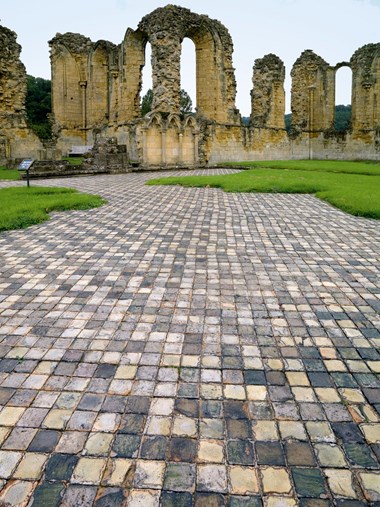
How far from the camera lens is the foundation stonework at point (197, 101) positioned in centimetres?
2223

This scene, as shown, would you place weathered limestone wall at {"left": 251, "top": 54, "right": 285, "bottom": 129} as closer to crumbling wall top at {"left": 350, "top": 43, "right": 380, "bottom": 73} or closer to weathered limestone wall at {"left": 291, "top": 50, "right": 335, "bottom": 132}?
weathered limestone wall at {"left": 291, "top": 50, "right": 335, "bottom": 132}

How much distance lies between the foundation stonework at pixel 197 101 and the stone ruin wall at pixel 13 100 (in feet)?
0.19

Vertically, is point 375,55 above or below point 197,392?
above

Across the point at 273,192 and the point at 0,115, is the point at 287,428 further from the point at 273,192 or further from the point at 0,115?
the point at 0,115

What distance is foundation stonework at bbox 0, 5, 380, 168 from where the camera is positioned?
72.9ft

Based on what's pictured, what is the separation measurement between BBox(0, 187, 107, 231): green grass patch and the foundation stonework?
365 inches

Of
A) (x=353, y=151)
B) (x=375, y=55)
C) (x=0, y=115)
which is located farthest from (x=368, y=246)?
(x=375, y=55)

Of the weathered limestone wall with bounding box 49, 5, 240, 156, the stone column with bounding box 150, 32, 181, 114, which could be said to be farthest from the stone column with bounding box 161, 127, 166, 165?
the stone column with bounding box 150, 32, 181, 114

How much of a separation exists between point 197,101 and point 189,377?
25100 mm

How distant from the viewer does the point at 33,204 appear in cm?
911

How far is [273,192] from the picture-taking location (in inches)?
464

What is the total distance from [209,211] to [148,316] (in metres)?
5.41

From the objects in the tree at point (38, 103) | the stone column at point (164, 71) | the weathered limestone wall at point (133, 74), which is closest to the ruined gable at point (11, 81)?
the weathered limestone wall at point (133, 74)

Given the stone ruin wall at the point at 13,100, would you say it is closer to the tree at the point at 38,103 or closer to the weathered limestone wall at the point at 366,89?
the tree at the point at 38,103
